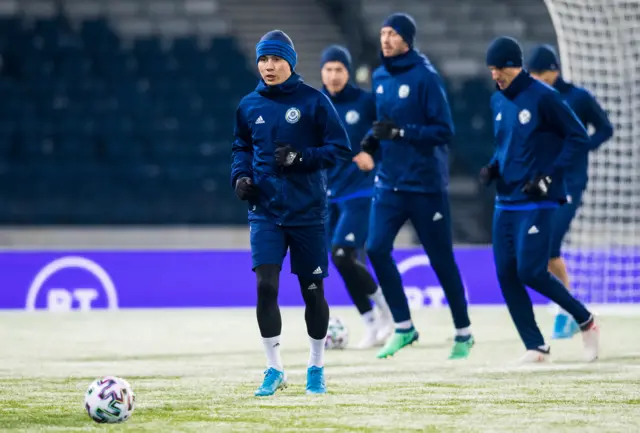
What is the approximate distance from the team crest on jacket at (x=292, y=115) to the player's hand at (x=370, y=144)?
6.56 ft

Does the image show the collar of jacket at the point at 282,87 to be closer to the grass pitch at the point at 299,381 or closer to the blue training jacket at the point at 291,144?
the blue training jacket at the point at 291,144

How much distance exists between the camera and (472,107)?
16969 millimetres

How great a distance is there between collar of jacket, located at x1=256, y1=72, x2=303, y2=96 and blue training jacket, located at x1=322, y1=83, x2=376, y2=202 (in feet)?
8.51

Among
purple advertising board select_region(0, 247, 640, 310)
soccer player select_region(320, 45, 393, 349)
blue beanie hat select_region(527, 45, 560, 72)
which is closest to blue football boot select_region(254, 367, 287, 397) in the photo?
soccer player select_region(320, 45, 393, 349)

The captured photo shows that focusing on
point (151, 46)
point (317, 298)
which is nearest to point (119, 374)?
point (317, 298)

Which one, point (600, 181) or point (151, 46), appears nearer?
point (600, 181)

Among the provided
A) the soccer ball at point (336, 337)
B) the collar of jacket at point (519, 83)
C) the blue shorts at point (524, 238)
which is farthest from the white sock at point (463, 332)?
the collar of jacket at point (519, 83)

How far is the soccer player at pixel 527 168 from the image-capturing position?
773 cm

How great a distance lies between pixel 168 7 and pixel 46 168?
3.49 metres

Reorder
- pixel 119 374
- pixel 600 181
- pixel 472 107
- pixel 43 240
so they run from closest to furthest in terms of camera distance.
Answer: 1. pixel 119 374
2. pixel 600 181
3. pixel 43 240
4. pixel 472 107

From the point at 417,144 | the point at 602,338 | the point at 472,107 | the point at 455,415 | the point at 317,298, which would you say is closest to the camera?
the point at 455,415

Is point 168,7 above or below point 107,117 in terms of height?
above

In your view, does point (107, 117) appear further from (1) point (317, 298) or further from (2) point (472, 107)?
(1) point (317, 298)

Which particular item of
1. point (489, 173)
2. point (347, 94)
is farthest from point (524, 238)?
point (347, 94)
